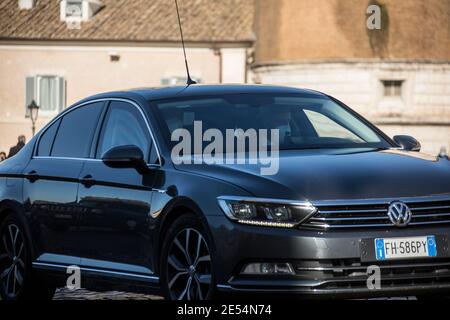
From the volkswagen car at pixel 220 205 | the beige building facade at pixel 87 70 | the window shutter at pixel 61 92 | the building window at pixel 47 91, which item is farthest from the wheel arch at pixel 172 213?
the building window at pixel 47 91

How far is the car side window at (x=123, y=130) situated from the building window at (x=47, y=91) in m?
48.3

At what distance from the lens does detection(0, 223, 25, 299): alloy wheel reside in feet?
37.7

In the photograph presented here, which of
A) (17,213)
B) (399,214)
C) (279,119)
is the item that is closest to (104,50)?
(17,213)

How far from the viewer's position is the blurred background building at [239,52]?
171 feet

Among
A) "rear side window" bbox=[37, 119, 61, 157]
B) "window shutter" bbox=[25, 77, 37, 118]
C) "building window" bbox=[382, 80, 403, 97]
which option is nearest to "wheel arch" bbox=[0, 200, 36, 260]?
"rear side window" bbox=[37, 119, 61, 157]

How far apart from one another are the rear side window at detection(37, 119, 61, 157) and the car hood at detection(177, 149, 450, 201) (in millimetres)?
Answer: 2470

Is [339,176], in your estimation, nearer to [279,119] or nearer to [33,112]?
[279,119]

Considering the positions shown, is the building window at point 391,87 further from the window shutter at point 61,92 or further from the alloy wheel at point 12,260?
the alloy wheel at point 12,260

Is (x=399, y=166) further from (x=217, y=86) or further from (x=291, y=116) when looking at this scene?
(x=217, y=86)

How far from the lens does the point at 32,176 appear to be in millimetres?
11430

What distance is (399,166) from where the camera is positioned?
9.05 m

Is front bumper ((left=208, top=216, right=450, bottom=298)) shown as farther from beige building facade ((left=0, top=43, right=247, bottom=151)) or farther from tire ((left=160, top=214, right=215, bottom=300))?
beige building facade ((left=0, top=43, right=247, bottom=151))

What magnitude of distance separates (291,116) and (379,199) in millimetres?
1877
